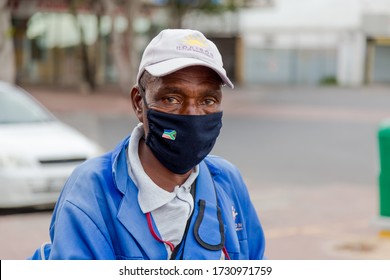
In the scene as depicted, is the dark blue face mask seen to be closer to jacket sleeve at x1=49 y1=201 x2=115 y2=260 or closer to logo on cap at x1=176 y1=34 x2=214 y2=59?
logo on cap at x1=176 y1=34 x2=214 y2=59

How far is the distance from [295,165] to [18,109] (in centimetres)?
518

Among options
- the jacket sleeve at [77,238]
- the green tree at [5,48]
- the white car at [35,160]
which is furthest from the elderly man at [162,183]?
the green tree at [5,48]

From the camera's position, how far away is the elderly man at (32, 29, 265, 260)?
207cm

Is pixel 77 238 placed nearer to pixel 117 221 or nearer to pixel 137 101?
pixel 117 221

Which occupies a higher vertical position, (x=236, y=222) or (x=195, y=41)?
(x=195, y=41)

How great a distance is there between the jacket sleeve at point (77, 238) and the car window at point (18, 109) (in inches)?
308

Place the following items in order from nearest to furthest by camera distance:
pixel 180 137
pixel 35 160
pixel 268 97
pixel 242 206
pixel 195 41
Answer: pixel 195 41
pixel 180 137
pixel 242 206
pixel 35 160
pixel 268 97

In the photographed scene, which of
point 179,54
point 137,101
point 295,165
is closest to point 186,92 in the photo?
point 179,54

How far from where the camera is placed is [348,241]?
765cm

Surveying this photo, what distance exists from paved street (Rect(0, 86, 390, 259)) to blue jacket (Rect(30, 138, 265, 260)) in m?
4.68

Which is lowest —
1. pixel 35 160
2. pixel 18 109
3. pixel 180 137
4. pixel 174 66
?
pixel 35 160

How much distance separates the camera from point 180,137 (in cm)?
227

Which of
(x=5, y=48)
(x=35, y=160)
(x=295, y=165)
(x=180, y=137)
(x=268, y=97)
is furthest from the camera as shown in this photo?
(x=268, y=97)

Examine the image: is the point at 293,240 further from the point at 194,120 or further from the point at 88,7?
the point at 88,7
